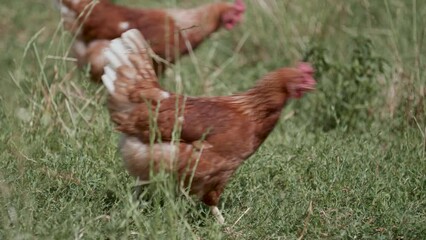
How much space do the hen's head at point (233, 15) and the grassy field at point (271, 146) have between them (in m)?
0.18

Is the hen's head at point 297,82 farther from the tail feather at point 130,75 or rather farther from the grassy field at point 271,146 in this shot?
the tail feather at point 130,75

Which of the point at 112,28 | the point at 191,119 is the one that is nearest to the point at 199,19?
the point at 112,28

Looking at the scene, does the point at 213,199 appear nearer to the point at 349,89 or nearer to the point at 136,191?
the point at 136,191

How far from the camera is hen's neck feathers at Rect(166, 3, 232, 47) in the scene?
7.59 metres

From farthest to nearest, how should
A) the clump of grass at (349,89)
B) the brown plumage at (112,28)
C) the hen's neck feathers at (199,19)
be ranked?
1. the hen's neck feathers at (199,19)
2. the brown plumage at (112,28)
3. the clump of grass at (349,89)

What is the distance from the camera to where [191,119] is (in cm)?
500

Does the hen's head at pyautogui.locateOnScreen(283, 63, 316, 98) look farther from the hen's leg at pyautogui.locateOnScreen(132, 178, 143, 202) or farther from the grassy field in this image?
the hen's leg at pyautogui.locateOnScreen(132, 178, 143, 202)

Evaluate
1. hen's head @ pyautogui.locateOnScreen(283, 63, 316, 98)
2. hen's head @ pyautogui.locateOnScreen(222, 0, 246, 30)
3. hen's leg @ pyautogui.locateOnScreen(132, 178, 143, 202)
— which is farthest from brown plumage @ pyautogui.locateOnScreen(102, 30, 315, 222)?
hen's head @ pyautogui.locateOnScreen(222, 0, 246, 30)

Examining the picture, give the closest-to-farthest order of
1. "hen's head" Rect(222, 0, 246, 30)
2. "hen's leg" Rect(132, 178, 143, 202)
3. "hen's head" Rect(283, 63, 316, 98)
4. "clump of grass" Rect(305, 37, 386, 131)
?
"hen's leg" Rect(132, 178, 143, 202) → "hen's head" Rect(283, 63, 316, 98) → "clump of grass" Rect(305, 37, 386, 131) → "hen's head" Rect(222, 0, 246, 30)

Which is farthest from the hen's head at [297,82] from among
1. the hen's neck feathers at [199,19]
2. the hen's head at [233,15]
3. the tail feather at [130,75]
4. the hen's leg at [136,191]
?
the hen's head at [233,15]

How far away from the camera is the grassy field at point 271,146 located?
4.66 metres

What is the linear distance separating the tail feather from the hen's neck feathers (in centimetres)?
220

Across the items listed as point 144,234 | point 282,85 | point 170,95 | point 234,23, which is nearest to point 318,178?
point 282,85

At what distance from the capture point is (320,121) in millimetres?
6789
